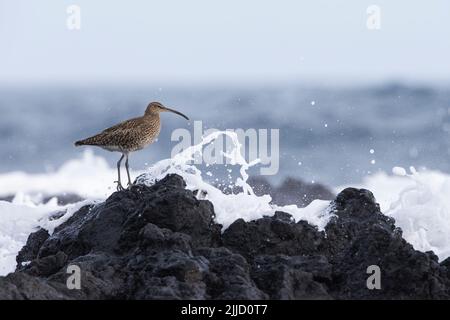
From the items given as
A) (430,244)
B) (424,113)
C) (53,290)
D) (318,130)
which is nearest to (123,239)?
(53,290)

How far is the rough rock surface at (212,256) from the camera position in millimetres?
8406

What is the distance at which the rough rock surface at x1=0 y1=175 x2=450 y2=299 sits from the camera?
8.41m

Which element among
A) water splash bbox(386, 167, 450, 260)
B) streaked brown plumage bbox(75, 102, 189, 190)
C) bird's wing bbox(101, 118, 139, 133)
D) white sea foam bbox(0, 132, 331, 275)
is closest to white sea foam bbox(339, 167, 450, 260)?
water splash bbox(386, 167, 450, 260)

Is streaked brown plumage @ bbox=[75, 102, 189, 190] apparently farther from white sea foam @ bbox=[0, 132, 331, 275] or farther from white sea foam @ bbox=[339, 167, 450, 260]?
white sea foam @ bbox=[339, 167, 450, 260]

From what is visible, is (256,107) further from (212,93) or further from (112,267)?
(112,267)

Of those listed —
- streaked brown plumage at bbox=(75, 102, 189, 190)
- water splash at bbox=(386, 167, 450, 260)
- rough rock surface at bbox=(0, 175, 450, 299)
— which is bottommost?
rough rock surface at bbox=(0, 175, 450, 299)

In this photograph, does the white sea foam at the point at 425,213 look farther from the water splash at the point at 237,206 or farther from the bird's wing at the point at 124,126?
the bird's wing at the point at 124,126

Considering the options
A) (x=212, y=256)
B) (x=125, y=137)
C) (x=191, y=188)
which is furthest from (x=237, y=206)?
(x=125, y=137)

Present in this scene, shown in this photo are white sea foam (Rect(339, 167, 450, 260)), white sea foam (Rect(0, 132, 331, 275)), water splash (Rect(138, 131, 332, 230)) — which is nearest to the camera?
water splash (Rect(138, 131, 332, 230))

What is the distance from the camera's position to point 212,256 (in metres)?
8.91

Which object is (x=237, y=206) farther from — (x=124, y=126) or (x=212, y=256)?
(x=124, y=126)

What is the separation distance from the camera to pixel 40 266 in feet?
31.6

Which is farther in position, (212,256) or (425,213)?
(425,213)
